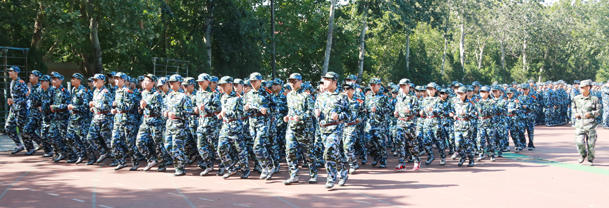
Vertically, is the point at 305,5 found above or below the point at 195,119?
above

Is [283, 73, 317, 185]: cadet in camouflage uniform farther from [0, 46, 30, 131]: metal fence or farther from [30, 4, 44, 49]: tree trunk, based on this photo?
[30, 4, 44, 49]: tree trunk

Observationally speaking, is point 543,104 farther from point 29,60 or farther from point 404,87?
point 29,60

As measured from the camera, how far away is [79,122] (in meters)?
10.1

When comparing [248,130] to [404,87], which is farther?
[404,87]

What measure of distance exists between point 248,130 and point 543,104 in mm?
17883

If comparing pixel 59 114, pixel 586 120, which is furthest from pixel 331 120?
pixel 586 120

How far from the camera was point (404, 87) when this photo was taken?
9.91m

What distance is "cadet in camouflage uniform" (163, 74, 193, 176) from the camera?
8.64m

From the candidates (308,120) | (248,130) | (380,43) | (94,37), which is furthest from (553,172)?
(380,43)

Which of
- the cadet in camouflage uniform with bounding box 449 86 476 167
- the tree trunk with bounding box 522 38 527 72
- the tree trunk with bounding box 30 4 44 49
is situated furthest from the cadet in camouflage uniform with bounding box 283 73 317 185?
the tree trunk with bounding box 522 38 527 72

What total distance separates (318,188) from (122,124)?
4.05 meters

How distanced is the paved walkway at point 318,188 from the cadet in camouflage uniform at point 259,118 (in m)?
0.44

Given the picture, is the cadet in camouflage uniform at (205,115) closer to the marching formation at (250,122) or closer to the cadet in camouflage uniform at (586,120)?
the marching formation at (250,122)

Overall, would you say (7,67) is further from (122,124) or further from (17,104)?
(122,124)
